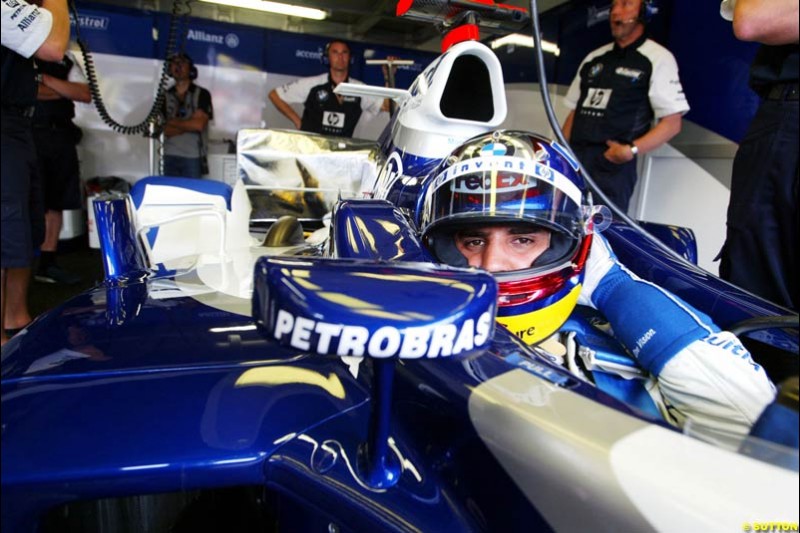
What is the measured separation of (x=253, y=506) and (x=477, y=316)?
545mm

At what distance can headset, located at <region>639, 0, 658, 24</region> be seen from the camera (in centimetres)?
130

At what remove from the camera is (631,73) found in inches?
104

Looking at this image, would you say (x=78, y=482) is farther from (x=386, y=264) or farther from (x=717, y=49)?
(x=717, y=49)

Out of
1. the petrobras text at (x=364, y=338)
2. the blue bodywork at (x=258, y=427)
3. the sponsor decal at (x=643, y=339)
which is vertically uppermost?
the petrobras text at (x=364, y=338)

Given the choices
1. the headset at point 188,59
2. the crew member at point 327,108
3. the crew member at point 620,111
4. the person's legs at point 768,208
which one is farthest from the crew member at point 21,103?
the crew member at point 327,108

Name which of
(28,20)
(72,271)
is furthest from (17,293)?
(72,271)

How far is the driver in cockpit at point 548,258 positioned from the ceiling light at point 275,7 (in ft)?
1.08

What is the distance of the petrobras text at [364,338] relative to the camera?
352 mm

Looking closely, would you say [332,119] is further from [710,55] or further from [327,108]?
[710,55]

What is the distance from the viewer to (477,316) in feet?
1.25

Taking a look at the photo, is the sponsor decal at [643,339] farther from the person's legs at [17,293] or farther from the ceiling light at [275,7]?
the person's legs at [17,293]

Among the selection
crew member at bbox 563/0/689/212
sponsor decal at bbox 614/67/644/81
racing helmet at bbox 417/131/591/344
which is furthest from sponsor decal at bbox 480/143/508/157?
sponsor decal at bbox 614/67/644/81

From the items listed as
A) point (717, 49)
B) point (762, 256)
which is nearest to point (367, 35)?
point (717, 49)

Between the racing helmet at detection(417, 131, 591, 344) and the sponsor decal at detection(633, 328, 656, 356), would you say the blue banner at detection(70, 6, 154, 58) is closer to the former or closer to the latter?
the racing helmet at detection(417, 131, 591, 344)
